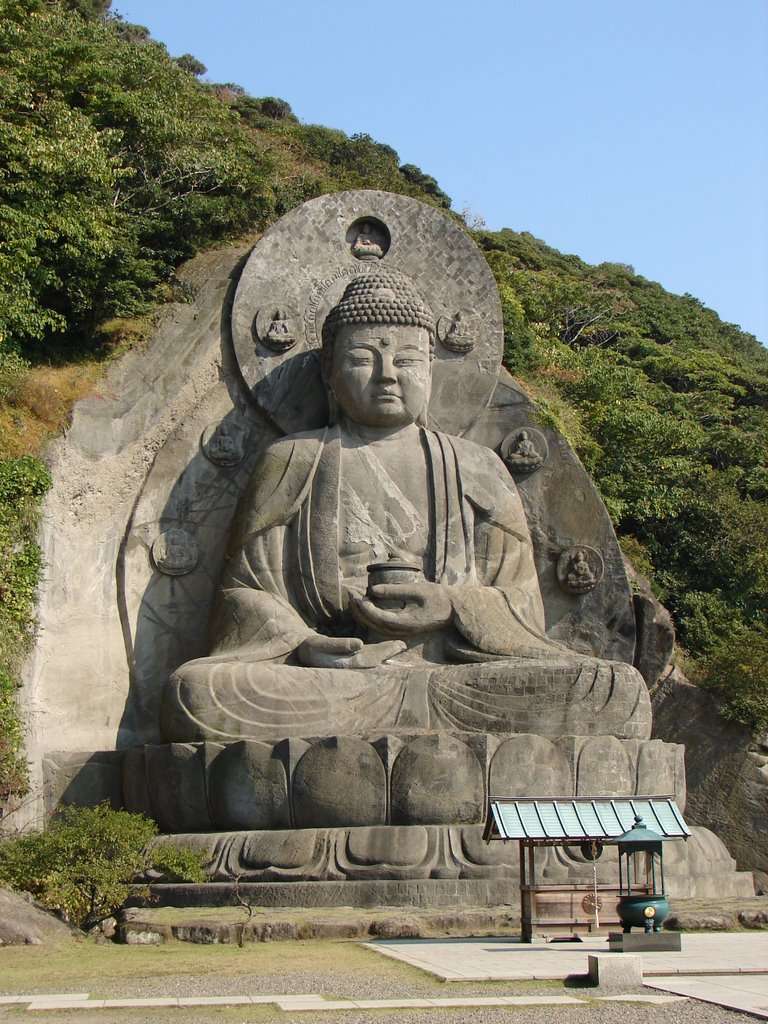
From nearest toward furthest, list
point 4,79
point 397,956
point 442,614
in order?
point 397,956
point 442,614
point 4,79

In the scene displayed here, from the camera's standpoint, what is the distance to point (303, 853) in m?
8.93

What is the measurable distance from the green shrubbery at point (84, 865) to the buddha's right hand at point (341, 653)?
6.56 feet

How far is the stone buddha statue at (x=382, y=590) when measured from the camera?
31.9 feet

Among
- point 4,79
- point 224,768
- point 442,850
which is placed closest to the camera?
point 442,850

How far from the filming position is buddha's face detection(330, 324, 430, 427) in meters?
11.3

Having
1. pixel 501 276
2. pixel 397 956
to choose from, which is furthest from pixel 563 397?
pixel 397 956

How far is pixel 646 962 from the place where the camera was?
19.7 ft

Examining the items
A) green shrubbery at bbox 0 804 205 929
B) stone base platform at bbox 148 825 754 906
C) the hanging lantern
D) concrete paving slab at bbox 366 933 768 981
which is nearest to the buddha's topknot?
stone base platform at bbox 148 825 754 906

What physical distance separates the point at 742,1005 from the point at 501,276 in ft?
47.5

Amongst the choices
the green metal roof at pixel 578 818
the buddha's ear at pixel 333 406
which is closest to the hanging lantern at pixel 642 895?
the green metal roof at pixel 578 818

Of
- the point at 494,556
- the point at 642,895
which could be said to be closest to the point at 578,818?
the point at 642,895

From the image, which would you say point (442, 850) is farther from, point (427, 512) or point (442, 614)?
point (427, 512)

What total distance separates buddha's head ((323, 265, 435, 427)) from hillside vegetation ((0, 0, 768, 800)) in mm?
1630

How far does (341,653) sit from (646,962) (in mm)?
4400
